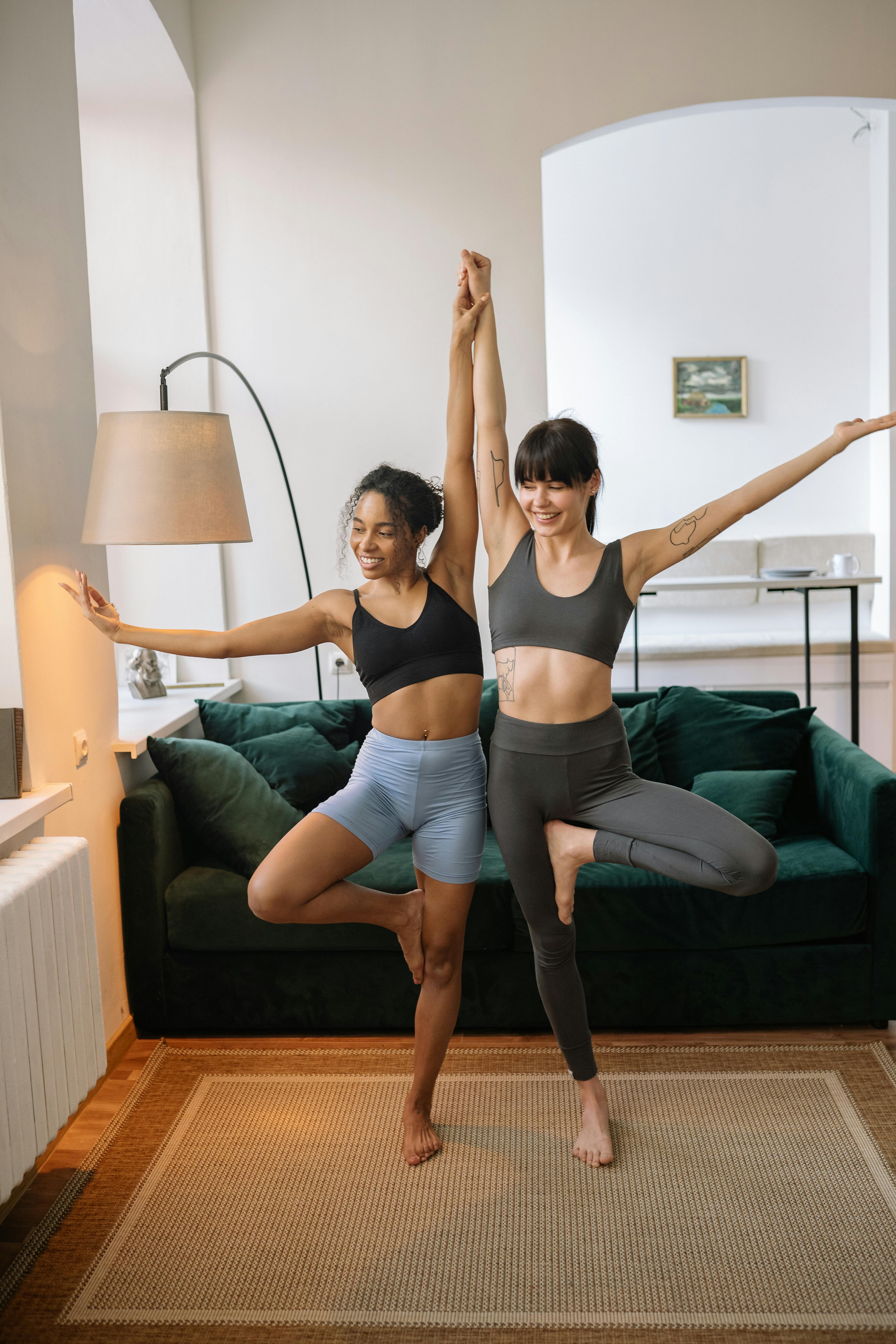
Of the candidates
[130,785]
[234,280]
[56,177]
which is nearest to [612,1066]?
[130,785]

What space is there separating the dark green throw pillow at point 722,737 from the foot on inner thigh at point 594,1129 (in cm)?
123

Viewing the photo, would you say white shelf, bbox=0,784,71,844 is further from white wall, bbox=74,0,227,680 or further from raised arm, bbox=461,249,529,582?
white wall, bbox=74,0,227,680

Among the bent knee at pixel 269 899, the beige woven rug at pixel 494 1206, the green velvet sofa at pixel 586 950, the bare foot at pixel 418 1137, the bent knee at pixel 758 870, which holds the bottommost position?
the beige woven rug at pixel 494 1206

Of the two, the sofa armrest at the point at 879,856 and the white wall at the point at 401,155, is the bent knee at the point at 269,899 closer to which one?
the sofa armrest at the point at 879,856

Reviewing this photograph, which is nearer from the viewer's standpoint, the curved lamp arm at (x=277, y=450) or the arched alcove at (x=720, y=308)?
the curved lamp arm at (x=277, y=450)

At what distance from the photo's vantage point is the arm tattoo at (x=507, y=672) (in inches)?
84.4

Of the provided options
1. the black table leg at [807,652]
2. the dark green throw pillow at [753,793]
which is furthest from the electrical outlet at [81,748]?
the black table leg at [807,652]

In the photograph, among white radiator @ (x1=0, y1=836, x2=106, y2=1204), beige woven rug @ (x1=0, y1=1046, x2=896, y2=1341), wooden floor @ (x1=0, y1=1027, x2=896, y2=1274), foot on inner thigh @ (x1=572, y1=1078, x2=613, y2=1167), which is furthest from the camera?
wooden floor @ (x1=0, y1=1027, x2=896, y2=1274)

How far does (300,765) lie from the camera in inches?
128

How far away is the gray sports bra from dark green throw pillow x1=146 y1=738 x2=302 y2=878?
1125mm

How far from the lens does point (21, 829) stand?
216cm

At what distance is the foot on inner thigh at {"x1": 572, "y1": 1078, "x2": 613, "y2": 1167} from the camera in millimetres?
2234

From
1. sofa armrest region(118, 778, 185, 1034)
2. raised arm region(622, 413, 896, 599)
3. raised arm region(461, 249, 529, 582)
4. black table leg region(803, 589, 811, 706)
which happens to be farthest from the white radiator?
black table leg region(803, 589, 811, 706)

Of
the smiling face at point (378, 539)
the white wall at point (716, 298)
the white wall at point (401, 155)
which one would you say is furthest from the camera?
the white wall at point (716, 298)
